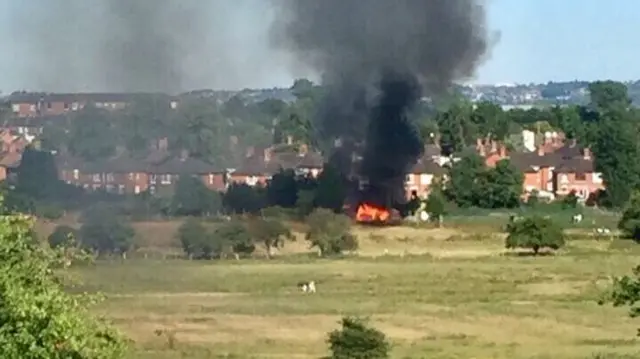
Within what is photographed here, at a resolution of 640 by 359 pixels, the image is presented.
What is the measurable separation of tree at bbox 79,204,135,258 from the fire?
10814 millimetres

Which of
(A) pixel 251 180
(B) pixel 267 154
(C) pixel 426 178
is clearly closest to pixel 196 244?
(C) pixel 426 178

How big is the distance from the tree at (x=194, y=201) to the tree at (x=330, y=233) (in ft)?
23.0

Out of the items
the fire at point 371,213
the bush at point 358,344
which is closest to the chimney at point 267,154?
the fire at point 371,213

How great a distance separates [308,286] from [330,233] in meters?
13.3

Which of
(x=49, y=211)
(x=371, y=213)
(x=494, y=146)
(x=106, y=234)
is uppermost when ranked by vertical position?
(x=494, y=146)

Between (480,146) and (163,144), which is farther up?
(480,146)

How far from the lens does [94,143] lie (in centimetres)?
8481

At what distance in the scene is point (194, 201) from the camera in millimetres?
66438

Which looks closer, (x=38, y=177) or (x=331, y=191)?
(x=331, y=191)

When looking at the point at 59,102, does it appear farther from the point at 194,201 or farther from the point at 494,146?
the point at 194,201

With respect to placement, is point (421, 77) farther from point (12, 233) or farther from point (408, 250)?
point (12, 233)

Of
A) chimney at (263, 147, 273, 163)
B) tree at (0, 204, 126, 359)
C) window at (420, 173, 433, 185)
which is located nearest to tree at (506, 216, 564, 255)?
window at (420, 173, 433, 185)

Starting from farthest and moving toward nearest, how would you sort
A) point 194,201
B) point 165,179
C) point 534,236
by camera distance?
point 165,179 < point 194,201 < point 534,236

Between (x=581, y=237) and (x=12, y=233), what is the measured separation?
1763 inches
